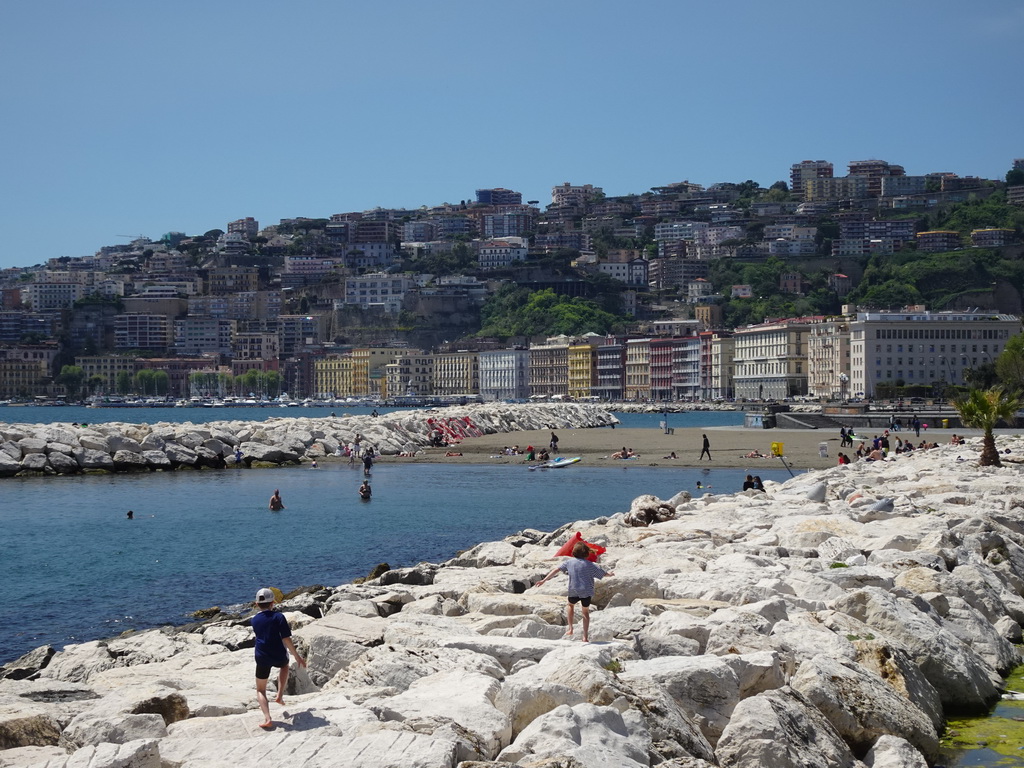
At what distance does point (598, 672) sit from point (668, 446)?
120 ft

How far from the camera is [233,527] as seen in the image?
22172 millimetres

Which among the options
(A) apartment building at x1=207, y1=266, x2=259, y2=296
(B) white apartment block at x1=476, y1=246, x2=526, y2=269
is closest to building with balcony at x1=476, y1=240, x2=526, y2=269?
(B) white apartment block at x1=476, y1=246, x2=526, y2=269

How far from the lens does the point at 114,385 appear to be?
540 feet

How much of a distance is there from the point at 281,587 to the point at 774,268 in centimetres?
15762

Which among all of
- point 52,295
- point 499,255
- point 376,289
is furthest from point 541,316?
point 52,295

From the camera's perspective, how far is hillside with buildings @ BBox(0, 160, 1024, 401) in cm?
13262

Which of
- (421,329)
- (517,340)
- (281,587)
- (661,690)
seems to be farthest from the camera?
(421,329)

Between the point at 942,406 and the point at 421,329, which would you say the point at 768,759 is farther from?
the point at 421,329

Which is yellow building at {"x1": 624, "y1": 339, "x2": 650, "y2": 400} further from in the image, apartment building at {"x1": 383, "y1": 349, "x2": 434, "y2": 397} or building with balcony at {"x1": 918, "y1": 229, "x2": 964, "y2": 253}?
building with balcony at {"x1": 918, "y1": 229, "x2": 964, "y2": 253}

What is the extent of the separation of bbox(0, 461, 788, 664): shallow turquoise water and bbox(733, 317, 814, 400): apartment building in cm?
7197

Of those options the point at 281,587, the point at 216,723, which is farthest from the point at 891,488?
the point at 216,723

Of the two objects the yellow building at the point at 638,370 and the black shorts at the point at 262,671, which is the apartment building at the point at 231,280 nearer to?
the yellow building at the point at 638,370

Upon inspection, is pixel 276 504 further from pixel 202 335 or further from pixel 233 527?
pixel 202 335

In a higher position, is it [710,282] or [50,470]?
[710,282]
